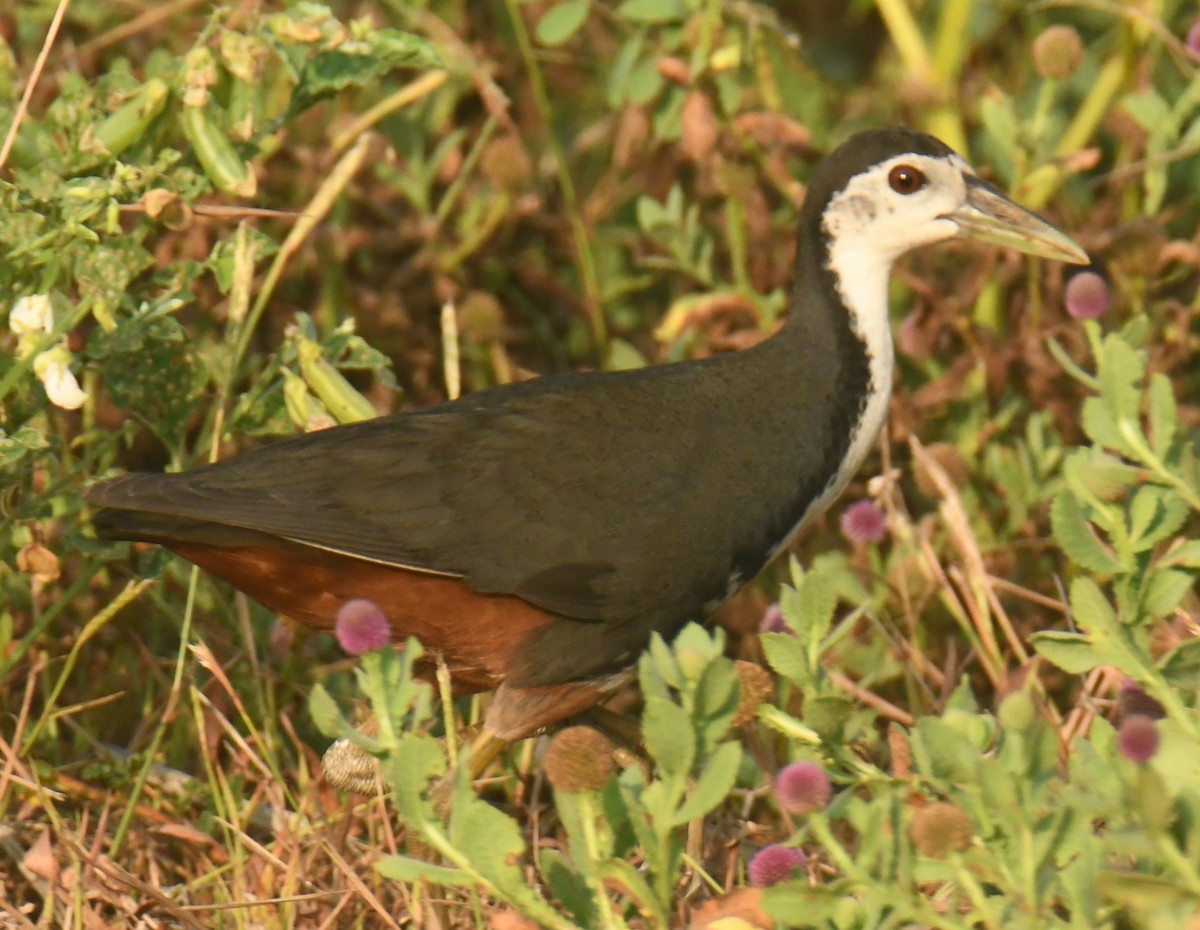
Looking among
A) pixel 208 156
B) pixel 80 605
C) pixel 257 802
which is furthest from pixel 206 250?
pixel 257 802

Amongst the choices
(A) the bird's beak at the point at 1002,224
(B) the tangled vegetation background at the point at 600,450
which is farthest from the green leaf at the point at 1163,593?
(A) the bird's beak at the point at 1002,224

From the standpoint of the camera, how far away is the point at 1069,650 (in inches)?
106

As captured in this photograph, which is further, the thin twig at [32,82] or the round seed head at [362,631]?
the thin twig at [32,82]

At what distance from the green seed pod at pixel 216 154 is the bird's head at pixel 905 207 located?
4.28ft

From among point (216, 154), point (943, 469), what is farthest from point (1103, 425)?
point (216, 154)

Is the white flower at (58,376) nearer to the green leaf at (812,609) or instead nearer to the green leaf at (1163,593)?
the green leaf at (812,609)

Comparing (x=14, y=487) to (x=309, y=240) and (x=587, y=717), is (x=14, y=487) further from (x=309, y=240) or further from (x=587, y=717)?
(x=309, y=240)

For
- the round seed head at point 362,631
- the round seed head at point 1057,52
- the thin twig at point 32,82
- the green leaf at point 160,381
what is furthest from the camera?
the round seed head at point 1057,52

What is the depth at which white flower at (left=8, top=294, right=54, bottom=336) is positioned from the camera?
292 centimetres

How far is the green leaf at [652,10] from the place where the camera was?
13.8ft

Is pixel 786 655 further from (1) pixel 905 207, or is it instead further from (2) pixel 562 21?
(2) pixel 562 21

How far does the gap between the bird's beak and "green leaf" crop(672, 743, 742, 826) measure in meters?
2.03

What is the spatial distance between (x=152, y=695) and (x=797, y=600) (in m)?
1.76

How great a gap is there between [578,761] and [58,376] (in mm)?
1165
